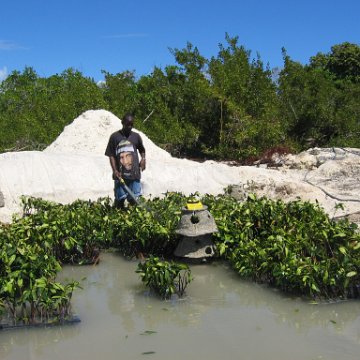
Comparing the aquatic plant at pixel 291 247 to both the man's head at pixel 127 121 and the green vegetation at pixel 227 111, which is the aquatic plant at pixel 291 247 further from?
the green vegetation at pixel 227 111

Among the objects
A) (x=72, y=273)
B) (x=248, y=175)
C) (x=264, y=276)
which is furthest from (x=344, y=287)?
(x=248, y=175)

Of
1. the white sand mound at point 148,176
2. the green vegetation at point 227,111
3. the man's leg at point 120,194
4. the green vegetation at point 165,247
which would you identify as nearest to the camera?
the green vegetation at point 165,247

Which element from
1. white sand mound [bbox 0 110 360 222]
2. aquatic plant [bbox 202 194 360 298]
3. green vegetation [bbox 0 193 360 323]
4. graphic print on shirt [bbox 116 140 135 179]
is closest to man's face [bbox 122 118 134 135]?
graphic print on shirt [bbox 116 140 135 179]

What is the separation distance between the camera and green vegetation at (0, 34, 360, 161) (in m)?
12.9

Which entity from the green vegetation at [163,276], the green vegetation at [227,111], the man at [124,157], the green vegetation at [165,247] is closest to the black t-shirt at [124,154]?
the man at [124,157]

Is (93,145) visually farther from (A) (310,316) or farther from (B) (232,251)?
(A) (310,316)

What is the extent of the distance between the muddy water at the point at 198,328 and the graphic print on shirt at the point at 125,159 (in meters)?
2.06

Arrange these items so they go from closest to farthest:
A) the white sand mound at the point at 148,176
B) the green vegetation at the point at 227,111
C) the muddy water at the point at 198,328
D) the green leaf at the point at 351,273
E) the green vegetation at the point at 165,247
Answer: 1. the muddy water at the point at 198,328
2. the green vegetation at the point at 165,247
3. the green leaf at the point at 351,273
4. the white sand mound at the point at 148,176
5. the green vegetation at the point at 227,111

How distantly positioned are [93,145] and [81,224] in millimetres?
5238

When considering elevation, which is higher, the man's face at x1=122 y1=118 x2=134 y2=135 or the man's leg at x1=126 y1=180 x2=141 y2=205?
the man's face at x1=122 y1=118 x2=134 y2=135

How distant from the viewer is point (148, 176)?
30.5ft

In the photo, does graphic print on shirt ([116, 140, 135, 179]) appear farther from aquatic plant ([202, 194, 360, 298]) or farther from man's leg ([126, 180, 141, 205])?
aquatic plant ([202, 194, 360, 298])

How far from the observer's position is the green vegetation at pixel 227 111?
1290cm

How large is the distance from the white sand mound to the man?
72.1 inches
